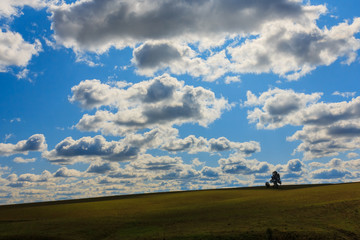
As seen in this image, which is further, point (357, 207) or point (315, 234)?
point (357, 207)

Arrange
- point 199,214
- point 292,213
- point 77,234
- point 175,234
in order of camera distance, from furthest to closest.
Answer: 1. point 199,214
2. point 292,213
3. point 77,234
4. point 175,234

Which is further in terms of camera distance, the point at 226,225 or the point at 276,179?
the point at 276,179

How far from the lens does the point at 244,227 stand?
37.3 meters

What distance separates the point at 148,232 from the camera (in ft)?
124

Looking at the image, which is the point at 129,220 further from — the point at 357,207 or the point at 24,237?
the point at 357,207

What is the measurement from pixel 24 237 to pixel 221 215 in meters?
28.6

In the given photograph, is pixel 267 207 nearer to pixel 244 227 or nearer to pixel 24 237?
pixel 244 227

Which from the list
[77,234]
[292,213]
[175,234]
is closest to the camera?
[175,234]

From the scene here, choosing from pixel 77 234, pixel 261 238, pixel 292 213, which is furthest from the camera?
pixel 292 213

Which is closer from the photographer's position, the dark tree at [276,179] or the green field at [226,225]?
the green field at [226,225]

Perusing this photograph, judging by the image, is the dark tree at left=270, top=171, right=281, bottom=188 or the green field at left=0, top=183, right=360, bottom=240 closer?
the green field at left=0, top=183, right=360, bottom=240

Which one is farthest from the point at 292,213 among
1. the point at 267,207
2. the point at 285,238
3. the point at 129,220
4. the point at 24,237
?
the point at 24,237

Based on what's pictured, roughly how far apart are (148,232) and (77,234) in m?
9.21

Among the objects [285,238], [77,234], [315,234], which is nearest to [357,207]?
[315,234]
